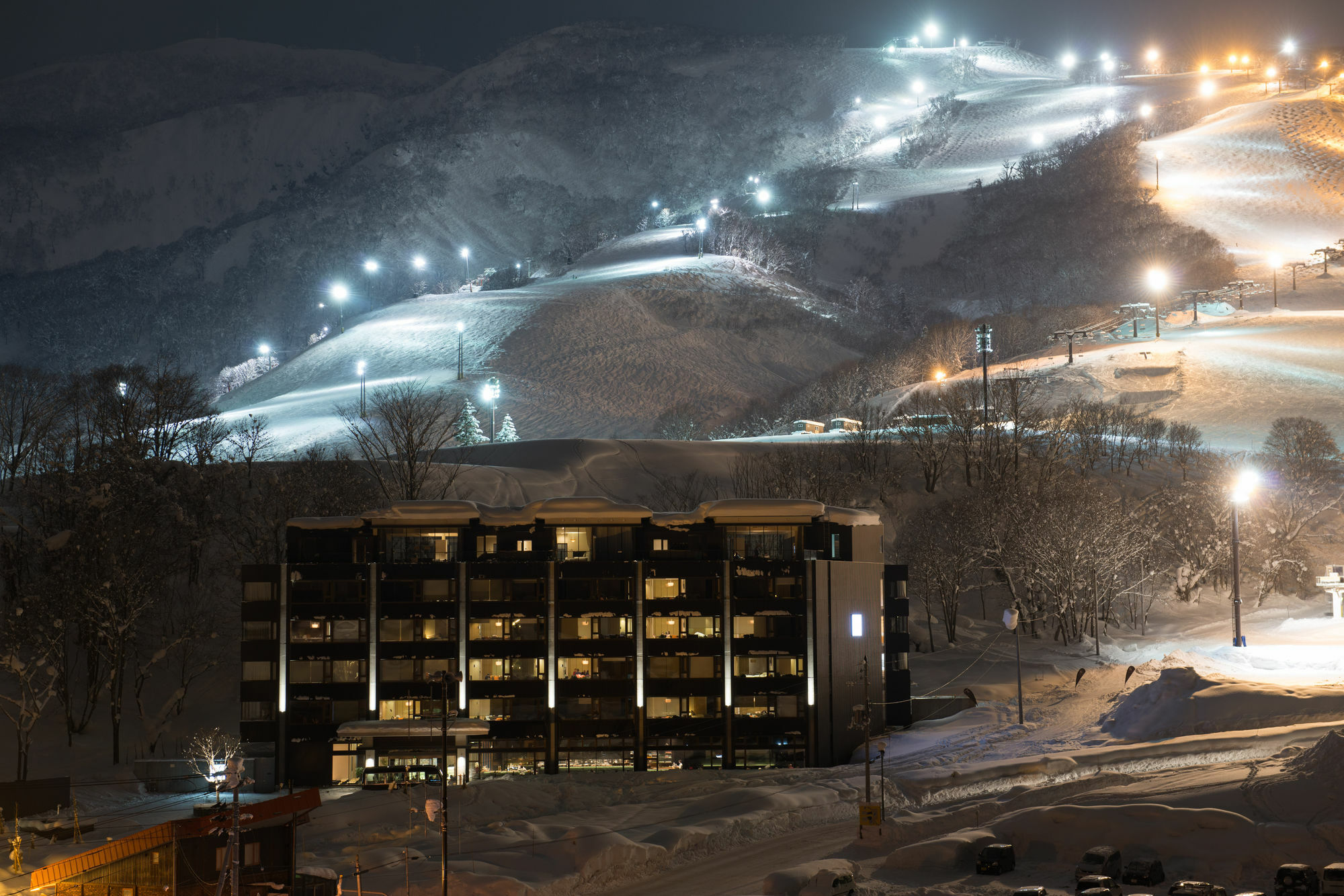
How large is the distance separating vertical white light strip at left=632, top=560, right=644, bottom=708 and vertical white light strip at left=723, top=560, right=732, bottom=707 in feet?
12.0

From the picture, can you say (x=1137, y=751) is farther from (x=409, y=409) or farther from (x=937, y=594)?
(x=409, y=409)

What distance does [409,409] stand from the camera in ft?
314

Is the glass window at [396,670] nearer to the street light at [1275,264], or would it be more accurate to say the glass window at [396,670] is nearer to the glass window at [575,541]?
the glass window at [575,541]

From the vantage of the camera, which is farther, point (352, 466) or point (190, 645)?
point (352, 466)

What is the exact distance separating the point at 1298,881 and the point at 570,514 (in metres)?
36.2

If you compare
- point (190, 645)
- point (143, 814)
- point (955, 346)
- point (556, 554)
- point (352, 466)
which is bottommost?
point (143, 814)

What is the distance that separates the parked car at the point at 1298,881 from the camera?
33.2 meters

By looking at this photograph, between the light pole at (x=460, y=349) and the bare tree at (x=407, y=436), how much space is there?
16.1 ft

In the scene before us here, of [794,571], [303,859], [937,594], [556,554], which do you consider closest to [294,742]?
[556,554]

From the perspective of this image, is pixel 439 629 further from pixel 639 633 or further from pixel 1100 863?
pixel 1100 863

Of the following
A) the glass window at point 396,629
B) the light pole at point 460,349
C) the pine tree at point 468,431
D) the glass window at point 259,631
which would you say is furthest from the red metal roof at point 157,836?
the light pole at point 460,349

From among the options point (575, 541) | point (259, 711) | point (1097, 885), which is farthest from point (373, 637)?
point (1097, 885)

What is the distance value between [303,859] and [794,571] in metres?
26.7

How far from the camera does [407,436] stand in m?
93.6
